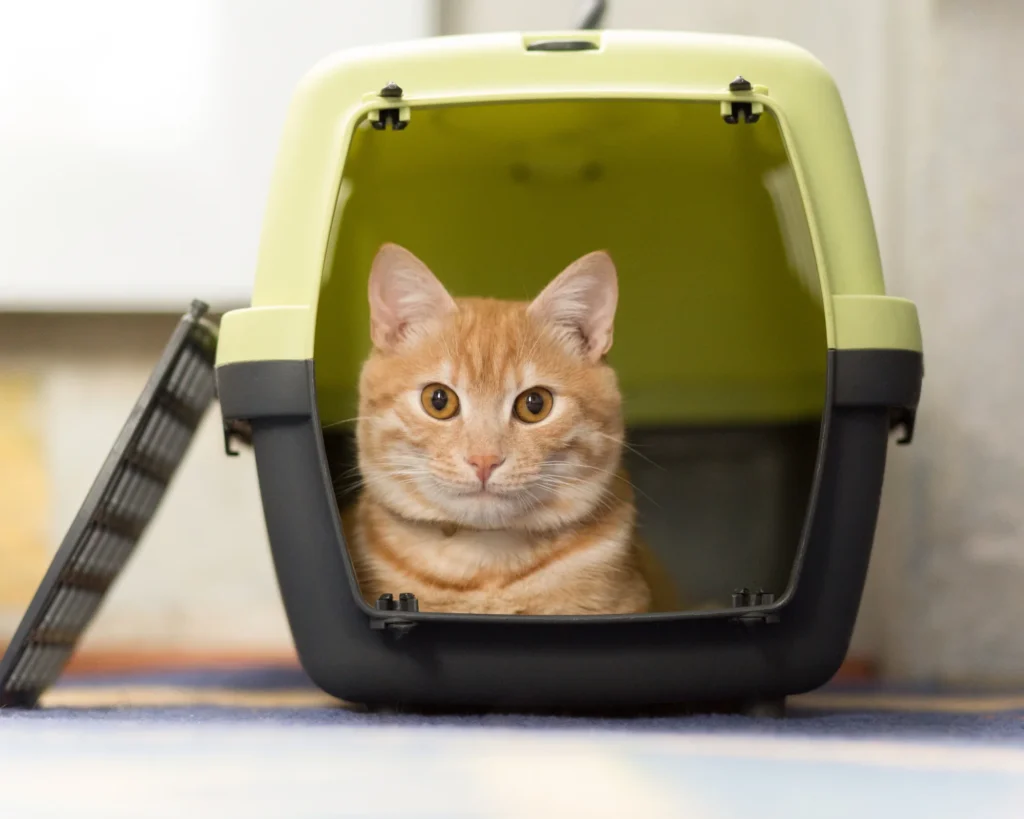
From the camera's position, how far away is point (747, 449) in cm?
116

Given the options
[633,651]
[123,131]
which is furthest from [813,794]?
[123,131]

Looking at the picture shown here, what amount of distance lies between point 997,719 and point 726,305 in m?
0.53

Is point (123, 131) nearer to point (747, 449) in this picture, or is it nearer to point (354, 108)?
point (354, 108)

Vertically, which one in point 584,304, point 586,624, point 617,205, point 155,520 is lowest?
point 155,520

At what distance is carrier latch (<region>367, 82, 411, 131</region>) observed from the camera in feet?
2.74

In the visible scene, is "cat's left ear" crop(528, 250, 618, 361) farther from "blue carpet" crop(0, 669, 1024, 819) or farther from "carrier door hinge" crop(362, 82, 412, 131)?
"blue carpet" crop(0, 669, 1024, 819)

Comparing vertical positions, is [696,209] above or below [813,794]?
above

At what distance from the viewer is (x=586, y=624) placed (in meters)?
0.80

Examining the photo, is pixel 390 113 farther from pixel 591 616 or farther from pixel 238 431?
pixel 591 616

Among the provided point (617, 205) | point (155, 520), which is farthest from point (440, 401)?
point (155, 520)

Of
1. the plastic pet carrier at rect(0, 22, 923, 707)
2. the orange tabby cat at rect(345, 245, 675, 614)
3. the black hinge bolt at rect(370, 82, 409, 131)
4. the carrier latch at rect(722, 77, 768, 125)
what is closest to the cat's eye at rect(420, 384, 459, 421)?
the orange tabby cat at rect(345, 245, 675, 614)

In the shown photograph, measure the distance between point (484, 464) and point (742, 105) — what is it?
41cm

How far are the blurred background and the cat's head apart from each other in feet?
1.64

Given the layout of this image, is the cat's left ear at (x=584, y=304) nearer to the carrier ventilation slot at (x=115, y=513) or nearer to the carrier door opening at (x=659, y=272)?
the carrier door opening at (x=659, y=272)
